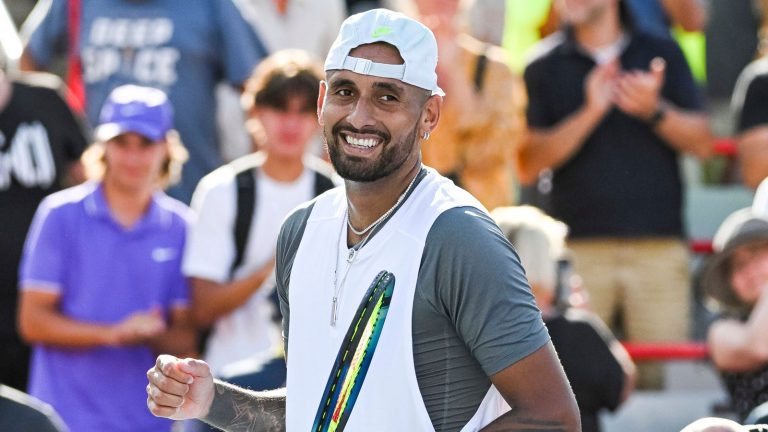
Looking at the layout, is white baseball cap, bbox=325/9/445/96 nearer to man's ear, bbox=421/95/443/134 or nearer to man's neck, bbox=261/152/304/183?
man's ear, bbox=421/95/443/134

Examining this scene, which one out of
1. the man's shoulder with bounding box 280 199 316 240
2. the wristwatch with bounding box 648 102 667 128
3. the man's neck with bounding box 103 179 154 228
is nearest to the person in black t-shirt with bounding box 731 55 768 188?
the wristwatch with bounding box 648 102 667 128

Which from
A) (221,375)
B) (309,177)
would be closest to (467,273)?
(221,375)

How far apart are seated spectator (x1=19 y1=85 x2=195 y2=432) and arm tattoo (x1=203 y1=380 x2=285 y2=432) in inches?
96.4

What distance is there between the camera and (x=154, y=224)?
20.1 feet

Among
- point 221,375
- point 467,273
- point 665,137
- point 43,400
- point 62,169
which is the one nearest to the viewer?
point 467,273

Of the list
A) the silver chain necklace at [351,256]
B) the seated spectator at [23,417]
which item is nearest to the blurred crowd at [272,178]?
the seated spectator at [23,417]

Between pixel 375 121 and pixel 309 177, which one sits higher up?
pixel 375 121

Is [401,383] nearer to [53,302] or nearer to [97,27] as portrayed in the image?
[53,302]

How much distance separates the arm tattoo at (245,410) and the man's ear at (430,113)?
2.45 ft

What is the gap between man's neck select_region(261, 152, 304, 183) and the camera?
602 centimetres

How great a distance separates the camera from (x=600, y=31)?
7.33m

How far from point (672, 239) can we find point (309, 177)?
2.05 m

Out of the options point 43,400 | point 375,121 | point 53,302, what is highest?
point 375,121

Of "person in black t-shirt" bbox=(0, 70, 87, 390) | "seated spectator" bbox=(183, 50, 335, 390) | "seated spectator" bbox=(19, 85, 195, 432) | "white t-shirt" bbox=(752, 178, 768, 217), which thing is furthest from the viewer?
"white t-shirt" bbox=(752, 178, 768, 217)
